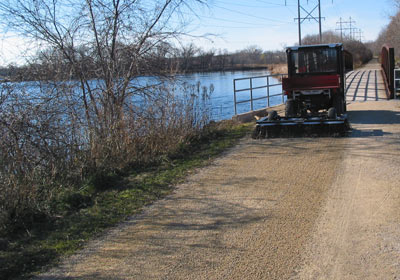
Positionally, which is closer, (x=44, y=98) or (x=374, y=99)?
(x=44, y=98)

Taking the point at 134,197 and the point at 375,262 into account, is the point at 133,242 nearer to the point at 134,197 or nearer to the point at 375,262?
the point at 134,197

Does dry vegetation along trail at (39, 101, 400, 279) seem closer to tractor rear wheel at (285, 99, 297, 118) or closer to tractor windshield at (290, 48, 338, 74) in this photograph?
tractor rear wheel at (285, 99, 297, 118)

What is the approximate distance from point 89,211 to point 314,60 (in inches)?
387

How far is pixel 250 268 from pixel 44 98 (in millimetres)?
5081

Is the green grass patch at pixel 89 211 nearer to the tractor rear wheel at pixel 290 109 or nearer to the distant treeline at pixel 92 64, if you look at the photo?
the distant treeline at pixel 92 64

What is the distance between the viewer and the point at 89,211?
5992 millimetres

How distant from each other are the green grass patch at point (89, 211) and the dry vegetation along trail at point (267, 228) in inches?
10.3

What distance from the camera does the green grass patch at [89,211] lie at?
14.9 feet

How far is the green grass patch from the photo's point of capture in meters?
4.55

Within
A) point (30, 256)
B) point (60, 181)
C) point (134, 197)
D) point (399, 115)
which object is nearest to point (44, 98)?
point (60, 181)

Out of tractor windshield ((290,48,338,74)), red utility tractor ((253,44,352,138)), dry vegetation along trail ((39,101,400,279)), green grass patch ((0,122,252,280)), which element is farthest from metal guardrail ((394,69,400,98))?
green grass patch ((0,122,252,280))

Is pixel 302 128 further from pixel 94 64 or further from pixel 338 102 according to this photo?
pixel 94 64

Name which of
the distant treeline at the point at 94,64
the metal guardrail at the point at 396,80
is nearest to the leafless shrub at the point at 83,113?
the distant treeline at the point at 94,64

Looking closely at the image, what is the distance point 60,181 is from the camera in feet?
23.7
